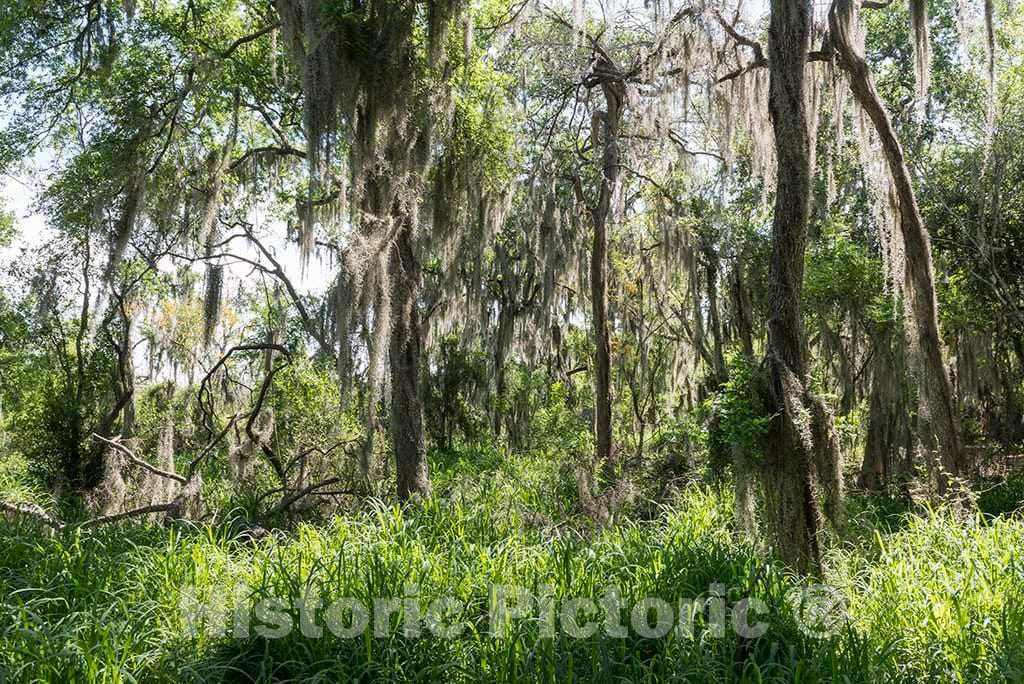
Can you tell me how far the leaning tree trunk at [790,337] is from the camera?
15.9 feet

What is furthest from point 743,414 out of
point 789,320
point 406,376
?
point 406,376

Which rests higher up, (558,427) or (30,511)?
(558,427)

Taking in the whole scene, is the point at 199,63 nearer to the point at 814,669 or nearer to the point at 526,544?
the point at 526,544

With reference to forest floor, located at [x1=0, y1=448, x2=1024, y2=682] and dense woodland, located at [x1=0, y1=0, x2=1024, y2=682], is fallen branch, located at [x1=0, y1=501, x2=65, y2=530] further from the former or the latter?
forest floor, located at [x1=0, y1=448, x2=1024, y2=682]

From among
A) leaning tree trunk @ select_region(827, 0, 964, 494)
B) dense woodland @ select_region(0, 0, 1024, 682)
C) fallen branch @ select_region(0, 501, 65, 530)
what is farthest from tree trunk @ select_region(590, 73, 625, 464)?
fallen branch @ select_region(0, 501, 65, 530)

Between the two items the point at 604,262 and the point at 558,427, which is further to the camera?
the point at 558,427

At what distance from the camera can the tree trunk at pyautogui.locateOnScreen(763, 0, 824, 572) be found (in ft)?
15.9

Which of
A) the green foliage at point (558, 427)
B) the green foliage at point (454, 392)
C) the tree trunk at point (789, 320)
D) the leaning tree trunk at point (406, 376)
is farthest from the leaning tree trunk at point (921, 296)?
the green foliage at point (454, 392)

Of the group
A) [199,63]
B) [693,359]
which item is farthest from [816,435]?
[693,359]

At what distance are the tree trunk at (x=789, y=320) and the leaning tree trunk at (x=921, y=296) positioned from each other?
1594 millimetres

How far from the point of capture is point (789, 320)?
5031mm

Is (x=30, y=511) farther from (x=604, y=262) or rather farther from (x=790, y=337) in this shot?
(x=604, y=262)

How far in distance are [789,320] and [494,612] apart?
2807mm

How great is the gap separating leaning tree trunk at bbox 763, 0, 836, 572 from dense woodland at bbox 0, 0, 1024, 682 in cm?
2
